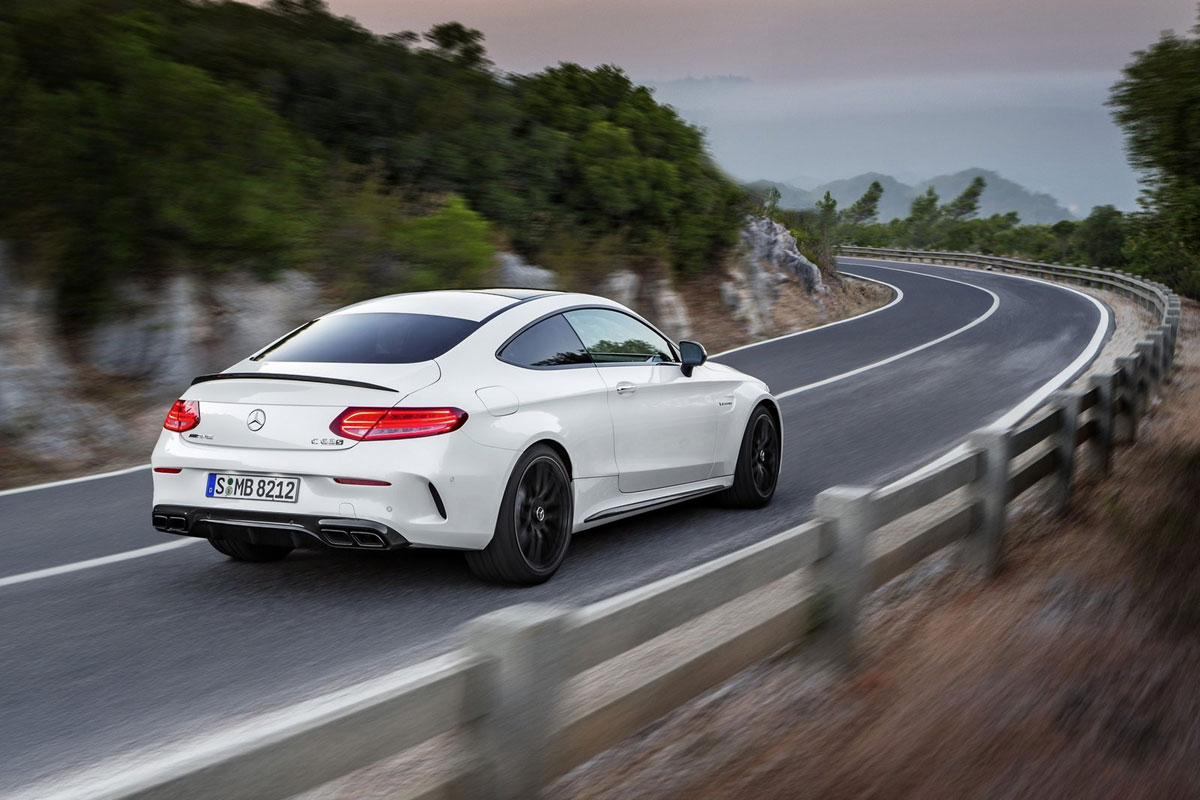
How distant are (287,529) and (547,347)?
74.2 inches

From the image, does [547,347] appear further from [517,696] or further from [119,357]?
[119,357]

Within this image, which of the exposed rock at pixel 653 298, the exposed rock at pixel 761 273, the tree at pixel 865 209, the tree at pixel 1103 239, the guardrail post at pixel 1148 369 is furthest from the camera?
the tree at pixel 865 209

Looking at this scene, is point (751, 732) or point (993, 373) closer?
point (751, 732)

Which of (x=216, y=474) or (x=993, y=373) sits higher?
(x=216, y=474)

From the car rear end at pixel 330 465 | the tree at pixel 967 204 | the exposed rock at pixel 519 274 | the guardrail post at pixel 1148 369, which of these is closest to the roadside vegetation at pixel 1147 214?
the guardrail post at pixel 1148 369

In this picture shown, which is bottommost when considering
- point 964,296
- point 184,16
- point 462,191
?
point 964,296

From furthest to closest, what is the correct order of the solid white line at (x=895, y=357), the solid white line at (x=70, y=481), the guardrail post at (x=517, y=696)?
the solid white line at (x=895, y=357)
the solid white line at (x=70, y=481)
the guardrail post at (x=517, y=696)

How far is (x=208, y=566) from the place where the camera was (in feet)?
23.0

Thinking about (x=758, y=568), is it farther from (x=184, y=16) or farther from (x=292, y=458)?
(x=184, y=16)

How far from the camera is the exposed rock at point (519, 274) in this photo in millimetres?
17891

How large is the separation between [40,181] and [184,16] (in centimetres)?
629

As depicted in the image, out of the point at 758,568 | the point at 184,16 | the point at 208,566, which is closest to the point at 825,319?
the point at 184,16

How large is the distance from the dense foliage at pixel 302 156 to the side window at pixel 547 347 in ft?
24.1

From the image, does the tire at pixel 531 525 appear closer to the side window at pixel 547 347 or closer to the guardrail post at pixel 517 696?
the side window at pixel 547 347
